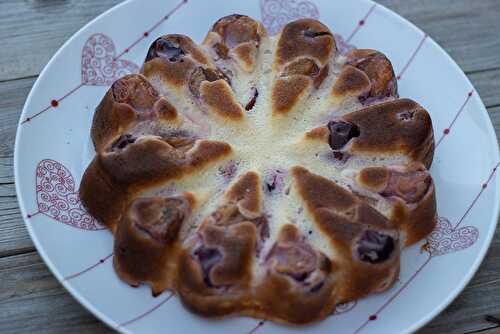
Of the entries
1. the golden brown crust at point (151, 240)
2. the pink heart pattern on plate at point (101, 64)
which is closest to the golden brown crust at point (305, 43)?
the pink heart pattern on plate at point (101, 64)

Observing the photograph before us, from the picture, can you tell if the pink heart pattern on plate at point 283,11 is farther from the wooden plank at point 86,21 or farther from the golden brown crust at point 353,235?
the golden brown crust at point 353,235

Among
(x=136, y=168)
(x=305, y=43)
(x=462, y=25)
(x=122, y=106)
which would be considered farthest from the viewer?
(x=462, y=25)

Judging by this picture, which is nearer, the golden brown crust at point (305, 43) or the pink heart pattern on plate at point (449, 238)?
the pink heart pattern on plate at point (449, 238)

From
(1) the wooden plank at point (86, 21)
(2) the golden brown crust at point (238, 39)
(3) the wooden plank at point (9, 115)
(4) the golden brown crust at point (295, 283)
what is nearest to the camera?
(4) the golden brown crust at point (295, 283)

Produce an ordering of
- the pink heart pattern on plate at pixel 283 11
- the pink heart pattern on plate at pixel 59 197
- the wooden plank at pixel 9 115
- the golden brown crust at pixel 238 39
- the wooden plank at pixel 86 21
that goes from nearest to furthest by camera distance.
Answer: the pink heart pattern on plate at pixel 59 197 < the golden brown crust at pixel 238 39 < the wooden plank at pixel 9 115 < the pink heart pattern on plate at pixel 283 11 < the wooden plank at pixel 86 21

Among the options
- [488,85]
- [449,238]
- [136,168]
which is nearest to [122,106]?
[136,168]

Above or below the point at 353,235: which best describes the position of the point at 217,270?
below

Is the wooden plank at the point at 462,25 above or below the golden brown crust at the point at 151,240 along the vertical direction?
above

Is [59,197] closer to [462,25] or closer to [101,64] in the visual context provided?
[101,64]

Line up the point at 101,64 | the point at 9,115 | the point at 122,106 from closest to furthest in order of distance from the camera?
the point at 122,106, the point at 101,64, the point at 9,115
